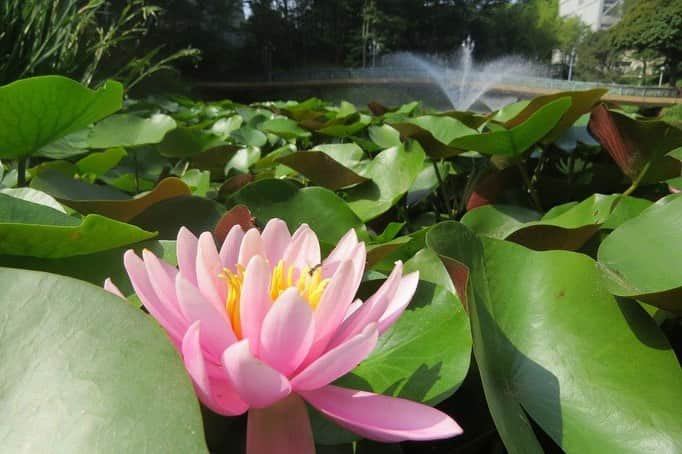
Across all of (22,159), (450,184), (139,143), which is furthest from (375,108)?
(22,159)

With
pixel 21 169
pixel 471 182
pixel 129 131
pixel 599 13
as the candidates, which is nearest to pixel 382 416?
pixel 21 169

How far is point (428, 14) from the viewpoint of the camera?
933 inches

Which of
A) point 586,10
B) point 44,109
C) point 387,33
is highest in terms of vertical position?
point 586,10

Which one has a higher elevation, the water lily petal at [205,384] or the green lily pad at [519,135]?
the green lily pad at [519,135]

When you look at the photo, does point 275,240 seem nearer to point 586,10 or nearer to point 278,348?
point 278,348

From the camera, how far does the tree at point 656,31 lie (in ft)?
57.0

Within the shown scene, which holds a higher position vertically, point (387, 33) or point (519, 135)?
point (387, 33)

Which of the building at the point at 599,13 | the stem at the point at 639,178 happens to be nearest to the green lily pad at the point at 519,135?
the stem at the point at 639,178

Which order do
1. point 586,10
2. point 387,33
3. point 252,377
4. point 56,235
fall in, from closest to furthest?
point 252,377
point 56,235
point 387,33
point 586,10

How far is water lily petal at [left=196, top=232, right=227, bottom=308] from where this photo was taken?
221 mm

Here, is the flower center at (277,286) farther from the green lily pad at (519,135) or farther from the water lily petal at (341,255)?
the green lily pad at (519,135)

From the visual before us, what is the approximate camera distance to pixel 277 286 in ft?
0.84

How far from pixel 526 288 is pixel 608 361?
65mm

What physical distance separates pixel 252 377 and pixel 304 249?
0.11 metres
